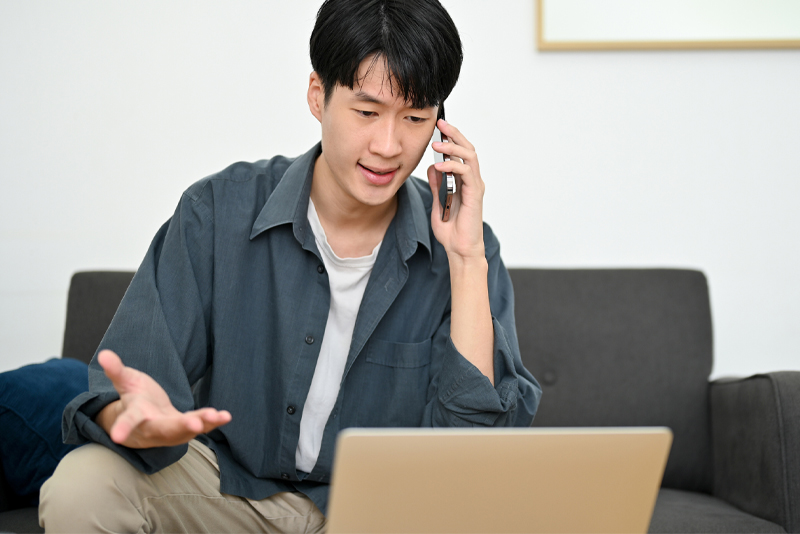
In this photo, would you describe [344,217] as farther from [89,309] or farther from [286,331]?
[89,309]

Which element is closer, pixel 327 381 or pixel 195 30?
pixel 327 381

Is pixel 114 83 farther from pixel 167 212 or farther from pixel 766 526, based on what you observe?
pixel 766 526

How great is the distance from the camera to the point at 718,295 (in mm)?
2070

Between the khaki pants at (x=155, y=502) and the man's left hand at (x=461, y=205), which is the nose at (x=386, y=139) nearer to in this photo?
the man's left hand at (x=461, y=205)

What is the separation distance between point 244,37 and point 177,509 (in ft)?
4.87

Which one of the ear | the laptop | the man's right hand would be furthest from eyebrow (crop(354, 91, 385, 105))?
the laptop

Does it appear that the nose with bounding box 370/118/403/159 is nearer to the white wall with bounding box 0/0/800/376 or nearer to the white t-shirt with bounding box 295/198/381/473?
the white t-shirt with bounding box 295/198/381/473

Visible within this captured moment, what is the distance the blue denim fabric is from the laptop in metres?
0.46

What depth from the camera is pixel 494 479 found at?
0.67 m

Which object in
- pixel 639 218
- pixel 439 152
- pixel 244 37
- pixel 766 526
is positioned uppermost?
pixel 244 37

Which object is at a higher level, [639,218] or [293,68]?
[293,68]

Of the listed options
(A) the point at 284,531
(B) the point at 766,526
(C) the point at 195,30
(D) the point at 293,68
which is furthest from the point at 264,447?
(C) the point at 195,30

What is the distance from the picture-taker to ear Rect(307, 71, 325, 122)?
128 cm

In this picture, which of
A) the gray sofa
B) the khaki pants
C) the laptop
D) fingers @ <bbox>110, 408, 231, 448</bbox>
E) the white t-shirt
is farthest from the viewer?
the gray sofa
